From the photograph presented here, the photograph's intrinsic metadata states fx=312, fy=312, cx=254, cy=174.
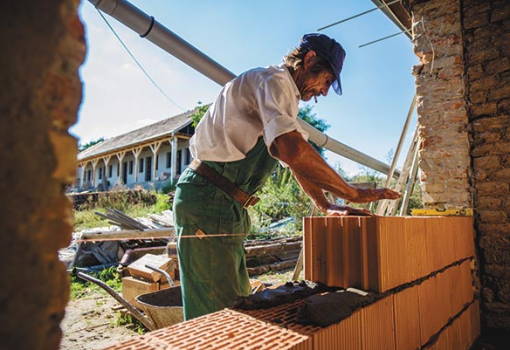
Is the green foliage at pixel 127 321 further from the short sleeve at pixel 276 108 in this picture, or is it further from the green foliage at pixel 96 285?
the short sleeve at pixel 276 108

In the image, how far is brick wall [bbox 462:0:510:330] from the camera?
2627mm

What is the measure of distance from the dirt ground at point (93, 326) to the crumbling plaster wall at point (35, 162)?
317cm

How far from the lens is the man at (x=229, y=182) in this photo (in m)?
1.70

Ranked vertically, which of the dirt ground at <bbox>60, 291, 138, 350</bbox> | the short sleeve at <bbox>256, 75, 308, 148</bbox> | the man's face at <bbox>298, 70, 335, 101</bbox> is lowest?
the dirt ground at <bbox>60, 291, 138, 350</bbox>

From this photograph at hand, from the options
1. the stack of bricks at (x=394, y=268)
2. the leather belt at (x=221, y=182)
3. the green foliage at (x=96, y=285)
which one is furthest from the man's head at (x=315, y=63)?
the green foliage at (x=96, y=285)

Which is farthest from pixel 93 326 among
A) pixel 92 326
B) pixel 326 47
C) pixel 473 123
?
pixel 473 123

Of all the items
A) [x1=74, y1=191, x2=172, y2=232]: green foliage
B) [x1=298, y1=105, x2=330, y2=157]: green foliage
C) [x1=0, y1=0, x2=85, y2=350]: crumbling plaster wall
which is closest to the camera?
[x1=0, y1=0, x2=85, y2=350]: crumbling plaster wall

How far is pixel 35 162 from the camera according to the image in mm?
410

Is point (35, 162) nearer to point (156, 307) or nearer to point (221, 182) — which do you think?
point (221, 182)

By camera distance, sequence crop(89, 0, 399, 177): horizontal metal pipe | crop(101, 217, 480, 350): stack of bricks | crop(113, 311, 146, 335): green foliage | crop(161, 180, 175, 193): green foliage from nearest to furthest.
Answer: crop(101, 217, 480, 350): stack of bricks
crop(89, 0, 399, 177): horizontal metal pipe
crop(113, 311, 146, 335): green foliage
crop(161, 180, 175, 193): green foliage

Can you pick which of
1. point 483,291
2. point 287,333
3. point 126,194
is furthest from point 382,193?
point 126,194

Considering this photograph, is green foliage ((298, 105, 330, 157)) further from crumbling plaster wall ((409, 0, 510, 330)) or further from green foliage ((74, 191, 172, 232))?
crumbling plaster wall ((409, 0, 510, 330))

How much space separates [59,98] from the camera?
0.45 meters

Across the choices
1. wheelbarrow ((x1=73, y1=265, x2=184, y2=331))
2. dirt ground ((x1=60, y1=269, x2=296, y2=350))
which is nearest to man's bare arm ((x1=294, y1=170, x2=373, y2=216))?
wheelbarrow ((x1=73, y1=265, x2=184, y2=331))
